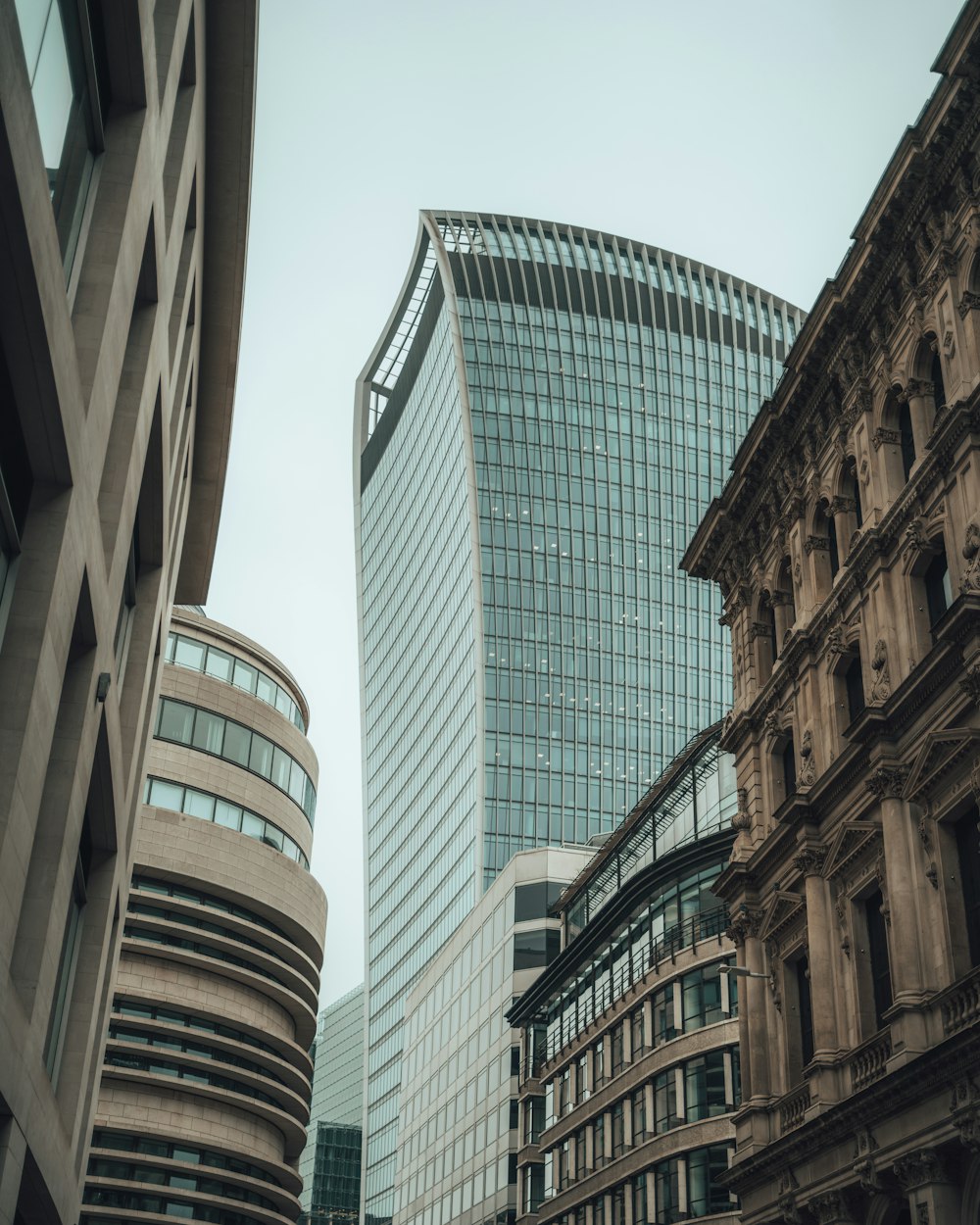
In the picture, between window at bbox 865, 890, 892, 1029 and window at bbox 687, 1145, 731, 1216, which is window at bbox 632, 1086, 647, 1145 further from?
window at bbox 865, 890, 892, 1029

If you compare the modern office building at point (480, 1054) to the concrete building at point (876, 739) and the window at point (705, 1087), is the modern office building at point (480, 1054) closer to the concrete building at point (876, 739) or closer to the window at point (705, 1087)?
the window at point (705, 1087)

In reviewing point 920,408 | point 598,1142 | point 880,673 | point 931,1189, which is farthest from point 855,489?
point 598,1142

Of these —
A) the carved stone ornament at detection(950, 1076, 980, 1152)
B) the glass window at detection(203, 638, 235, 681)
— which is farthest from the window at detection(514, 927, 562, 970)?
the carved stone ornament at detection(950, 1076, 980, 1152)

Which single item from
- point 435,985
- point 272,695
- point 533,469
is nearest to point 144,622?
point 272,695

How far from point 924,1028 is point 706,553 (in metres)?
20.0

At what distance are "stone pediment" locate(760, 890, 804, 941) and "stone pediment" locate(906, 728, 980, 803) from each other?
242 inches

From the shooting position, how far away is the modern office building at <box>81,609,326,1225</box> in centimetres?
6381

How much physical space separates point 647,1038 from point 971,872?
35.3 metres

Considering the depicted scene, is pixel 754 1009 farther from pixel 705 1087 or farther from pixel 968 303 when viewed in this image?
pixel 705 1087

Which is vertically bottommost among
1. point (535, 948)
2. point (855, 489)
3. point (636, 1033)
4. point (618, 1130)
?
point (618, 1130)

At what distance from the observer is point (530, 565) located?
169m

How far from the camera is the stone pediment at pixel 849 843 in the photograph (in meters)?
29.4

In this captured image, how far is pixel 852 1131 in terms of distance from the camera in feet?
89.8

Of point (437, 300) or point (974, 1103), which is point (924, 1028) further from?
point (437, 300)
